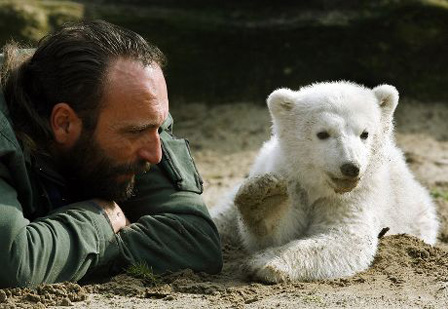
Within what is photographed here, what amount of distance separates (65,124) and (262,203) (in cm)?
122

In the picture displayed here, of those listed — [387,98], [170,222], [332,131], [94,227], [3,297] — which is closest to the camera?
[3,297]

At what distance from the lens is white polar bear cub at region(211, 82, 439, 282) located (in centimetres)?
494

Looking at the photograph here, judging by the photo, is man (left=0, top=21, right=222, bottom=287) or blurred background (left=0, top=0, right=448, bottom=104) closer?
man (left=0, top=21, right=222, bottom=287)

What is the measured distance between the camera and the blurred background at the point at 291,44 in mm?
9391

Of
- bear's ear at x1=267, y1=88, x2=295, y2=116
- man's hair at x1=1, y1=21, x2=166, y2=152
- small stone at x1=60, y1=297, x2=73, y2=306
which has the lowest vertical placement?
small stone at x1=60, y1=297, x2=73, y2=306

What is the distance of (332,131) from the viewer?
17.1 feet

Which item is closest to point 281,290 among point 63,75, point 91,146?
point 91,146

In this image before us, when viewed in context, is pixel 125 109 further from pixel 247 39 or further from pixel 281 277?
pixel 247 39

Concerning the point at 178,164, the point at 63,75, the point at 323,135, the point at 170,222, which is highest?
the point at 63,75

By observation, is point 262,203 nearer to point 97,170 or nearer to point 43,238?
point 97,170

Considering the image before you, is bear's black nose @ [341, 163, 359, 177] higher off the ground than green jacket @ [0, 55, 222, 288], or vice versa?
bear's black nose @ [341, 163, 359, 177]

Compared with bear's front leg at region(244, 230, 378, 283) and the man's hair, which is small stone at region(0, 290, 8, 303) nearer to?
the man's hair

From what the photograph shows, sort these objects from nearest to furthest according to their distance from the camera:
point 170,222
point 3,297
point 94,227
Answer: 1. point 3,297
2. point 94,227
3. point 170,222

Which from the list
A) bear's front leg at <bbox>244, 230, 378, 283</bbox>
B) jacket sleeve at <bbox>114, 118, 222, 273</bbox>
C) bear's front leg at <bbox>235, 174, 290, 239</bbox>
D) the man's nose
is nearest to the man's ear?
the man's nose
